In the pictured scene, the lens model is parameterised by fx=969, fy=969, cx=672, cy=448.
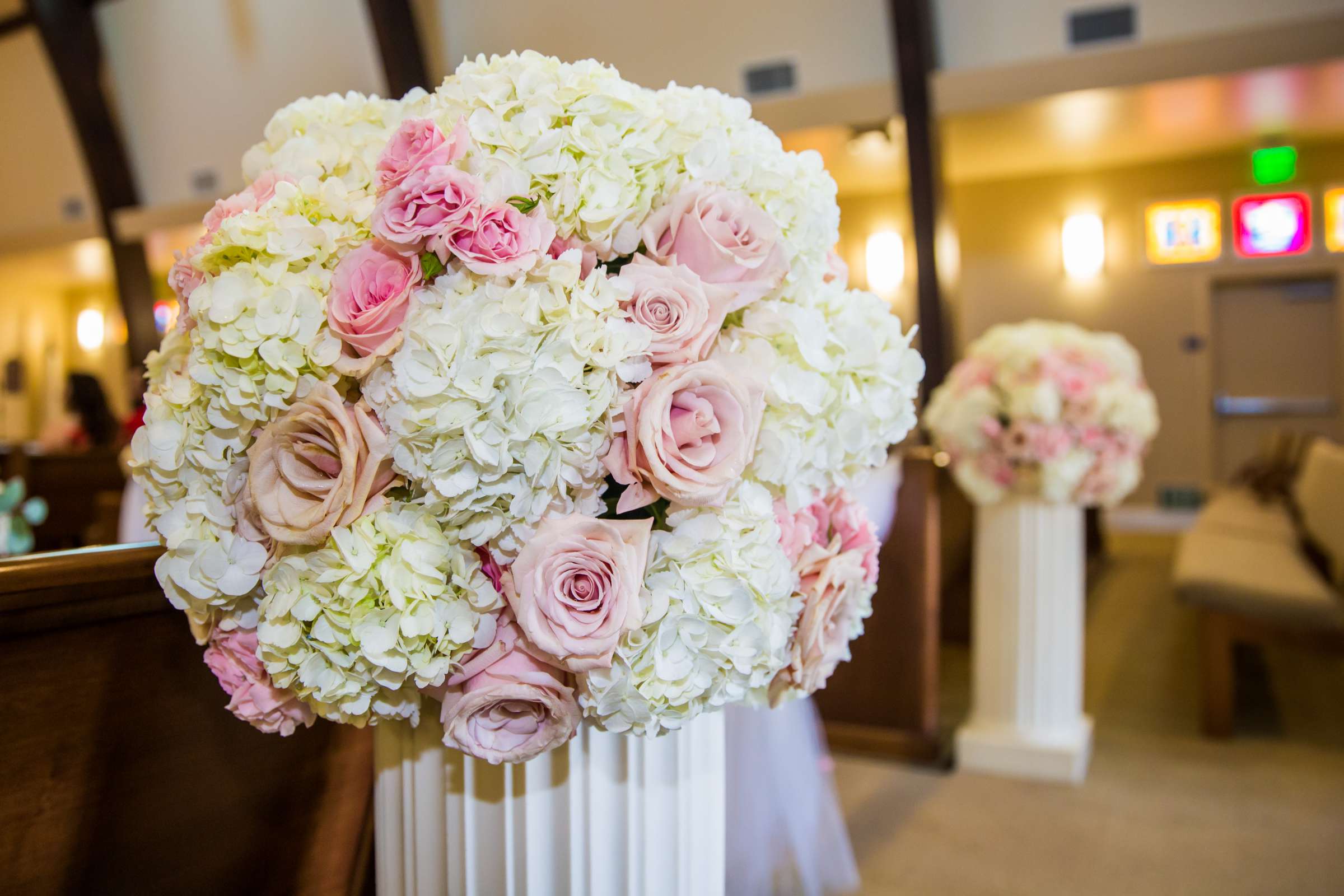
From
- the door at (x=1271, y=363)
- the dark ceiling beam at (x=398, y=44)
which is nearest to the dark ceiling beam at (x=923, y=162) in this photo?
the dark ceiling beam at (x=398, y=44)

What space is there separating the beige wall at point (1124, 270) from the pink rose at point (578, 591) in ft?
24.3

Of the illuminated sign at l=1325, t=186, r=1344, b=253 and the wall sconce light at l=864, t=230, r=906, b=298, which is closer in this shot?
the illuminated sign at l=1325, t=186, r=1344, b=253

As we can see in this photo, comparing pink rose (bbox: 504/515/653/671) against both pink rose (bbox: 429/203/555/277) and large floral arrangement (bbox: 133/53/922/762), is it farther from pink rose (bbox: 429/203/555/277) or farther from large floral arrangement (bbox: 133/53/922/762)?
pink rose (bbox: 429/203/555/277)

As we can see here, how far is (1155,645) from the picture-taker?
457 cm

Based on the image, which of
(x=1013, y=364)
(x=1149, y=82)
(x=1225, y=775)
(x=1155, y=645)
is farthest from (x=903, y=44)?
(x=1225, y=775)

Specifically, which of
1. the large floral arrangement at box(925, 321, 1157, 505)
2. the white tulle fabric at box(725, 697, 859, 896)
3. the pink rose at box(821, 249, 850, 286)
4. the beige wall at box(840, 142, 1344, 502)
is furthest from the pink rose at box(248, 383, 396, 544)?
the beige wall at box(840, 142, 1344, 502)

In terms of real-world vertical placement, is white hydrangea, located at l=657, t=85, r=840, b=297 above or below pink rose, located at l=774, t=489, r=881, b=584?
above

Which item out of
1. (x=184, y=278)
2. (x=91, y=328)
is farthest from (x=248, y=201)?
(x=91, y=328)

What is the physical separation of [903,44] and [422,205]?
16.5 ft

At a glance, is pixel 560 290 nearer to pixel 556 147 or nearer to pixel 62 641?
pixel 556 147

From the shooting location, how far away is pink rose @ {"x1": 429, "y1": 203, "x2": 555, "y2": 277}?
78 cm

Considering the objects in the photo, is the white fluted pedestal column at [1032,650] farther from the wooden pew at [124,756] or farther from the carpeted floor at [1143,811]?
the wooden pew at [124,756]

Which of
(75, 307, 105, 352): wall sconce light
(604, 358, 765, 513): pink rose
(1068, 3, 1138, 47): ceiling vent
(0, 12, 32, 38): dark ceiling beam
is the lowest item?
(604, 358, 765, 513): pink rose

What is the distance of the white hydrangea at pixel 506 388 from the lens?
763 mm
